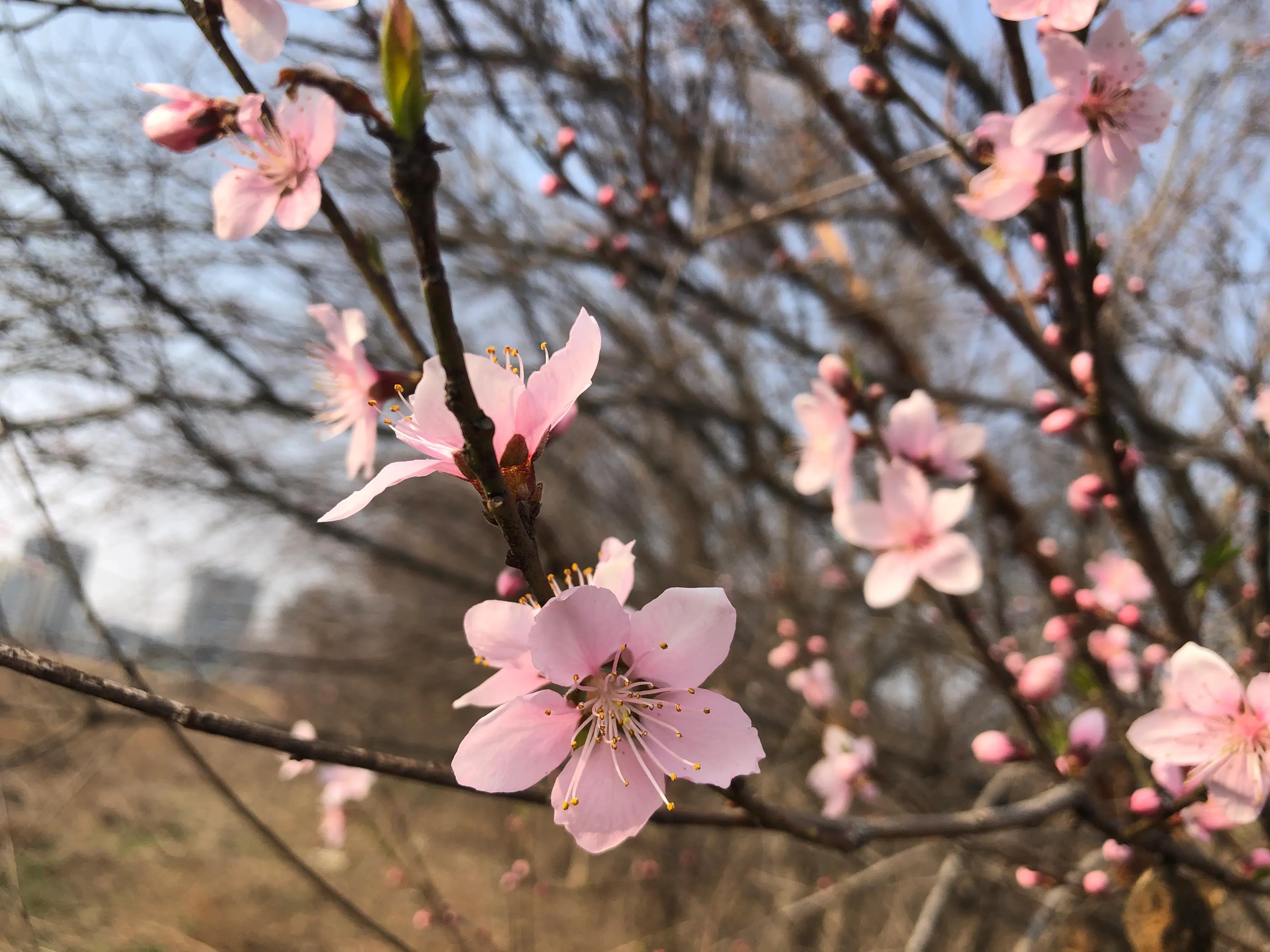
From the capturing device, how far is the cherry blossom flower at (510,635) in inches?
26.1

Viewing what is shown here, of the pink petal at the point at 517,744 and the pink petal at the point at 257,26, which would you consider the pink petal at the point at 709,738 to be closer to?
the pink petal at the point at 517,744

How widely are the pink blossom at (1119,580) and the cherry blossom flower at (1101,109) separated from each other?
1500 millimetres

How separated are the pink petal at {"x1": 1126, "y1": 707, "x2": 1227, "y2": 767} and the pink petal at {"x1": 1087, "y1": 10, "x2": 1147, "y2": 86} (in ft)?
3.02

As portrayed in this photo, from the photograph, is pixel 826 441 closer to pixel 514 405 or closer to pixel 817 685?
pixel 514 405

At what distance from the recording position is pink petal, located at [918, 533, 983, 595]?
151 centimetres

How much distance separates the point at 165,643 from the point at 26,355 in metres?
1.33

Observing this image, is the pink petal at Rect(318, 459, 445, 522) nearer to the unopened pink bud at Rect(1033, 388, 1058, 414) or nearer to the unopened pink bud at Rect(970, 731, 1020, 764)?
the unopened pink bud at Rect(970, 731, 1020, 764)

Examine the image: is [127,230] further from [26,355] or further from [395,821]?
[395,821]

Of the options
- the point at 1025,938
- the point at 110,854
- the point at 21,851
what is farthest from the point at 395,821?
the point at 110,854

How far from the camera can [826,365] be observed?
5.04 ft

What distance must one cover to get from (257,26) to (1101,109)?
119 centimetres

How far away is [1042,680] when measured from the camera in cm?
134

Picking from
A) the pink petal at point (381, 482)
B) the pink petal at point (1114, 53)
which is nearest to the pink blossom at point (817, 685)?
the pink petal at point (1114, 53)

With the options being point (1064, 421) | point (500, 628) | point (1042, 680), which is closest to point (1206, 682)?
point (1042, 680)
